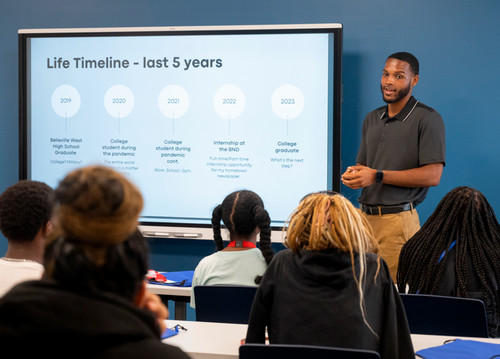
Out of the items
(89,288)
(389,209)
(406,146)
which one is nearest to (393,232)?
(389,209)

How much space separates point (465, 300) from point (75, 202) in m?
1.68

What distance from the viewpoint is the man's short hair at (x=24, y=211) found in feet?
5.99

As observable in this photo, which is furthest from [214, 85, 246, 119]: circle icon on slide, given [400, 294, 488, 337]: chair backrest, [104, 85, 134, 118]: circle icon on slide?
[400, 294, 488, 337]: chair backrest

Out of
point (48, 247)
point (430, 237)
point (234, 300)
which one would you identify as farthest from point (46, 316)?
point (430, 237)

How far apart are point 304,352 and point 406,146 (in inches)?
91.1

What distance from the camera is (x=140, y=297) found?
886mm

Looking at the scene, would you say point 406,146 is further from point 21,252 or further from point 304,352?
point 21,252

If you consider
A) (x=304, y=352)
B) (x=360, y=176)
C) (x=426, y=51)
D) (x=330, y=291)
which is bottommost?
(x=304, y=352)

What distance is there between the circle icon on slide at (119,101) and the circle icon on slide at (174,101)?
27cm

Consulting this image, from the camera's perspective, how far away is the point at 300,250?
5.69 feet

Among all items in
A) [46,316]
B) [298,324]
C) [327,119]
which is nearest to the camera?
[46,316]

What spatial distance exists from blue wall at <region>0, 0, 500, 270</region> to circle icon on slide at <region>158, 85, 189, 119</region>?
1.84ft

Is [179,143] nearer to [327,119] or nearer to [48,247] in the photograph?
[327,119]

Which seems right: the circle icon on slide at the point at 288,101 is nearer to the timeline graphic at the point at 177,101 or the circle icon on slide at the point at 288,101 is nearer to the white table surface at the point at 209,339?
the timeline graphic at the point at 177,101
